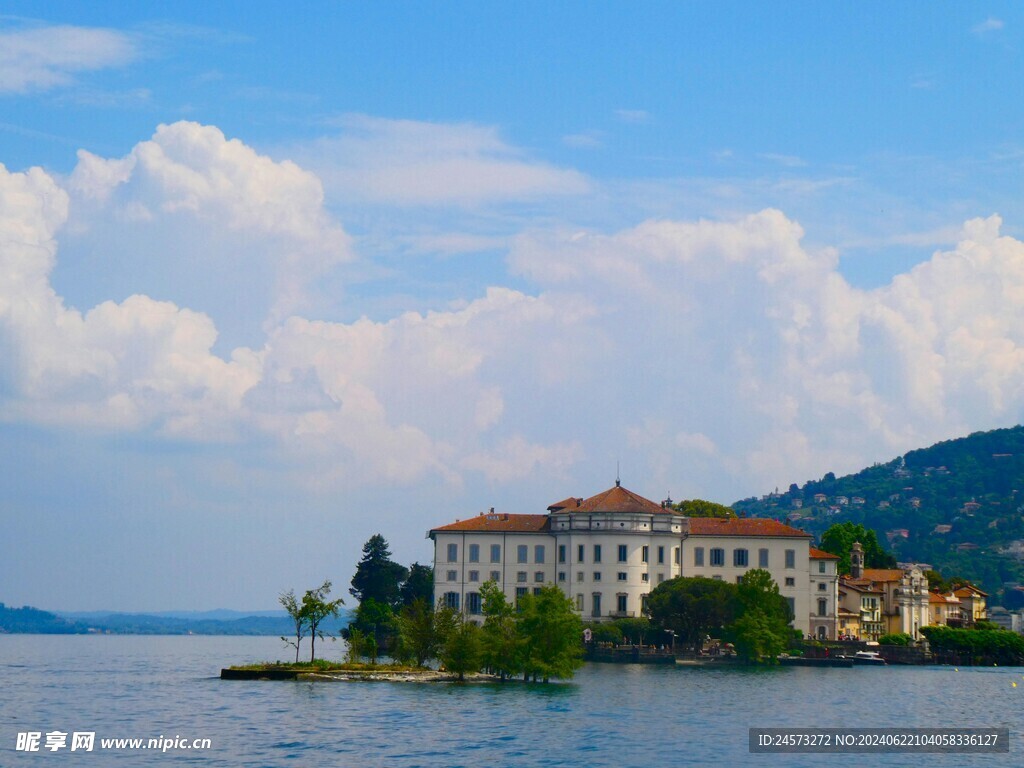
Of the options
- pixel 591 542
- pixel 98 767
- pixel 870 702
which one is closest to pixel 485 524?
pixel 591 542

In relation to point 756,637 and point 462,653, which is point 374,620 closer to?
point 756,637

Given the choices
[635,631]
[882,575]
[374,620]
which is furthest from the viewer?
[882,575]

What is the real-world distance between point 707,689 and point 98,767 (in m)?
37.8

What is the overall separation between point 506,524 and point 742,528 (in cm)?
1900

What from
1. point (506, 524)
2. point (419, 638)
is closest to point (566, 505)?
point (506, 524)

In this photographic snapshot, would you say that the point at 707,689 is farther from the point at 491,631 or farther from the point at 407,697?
the point at 407,697

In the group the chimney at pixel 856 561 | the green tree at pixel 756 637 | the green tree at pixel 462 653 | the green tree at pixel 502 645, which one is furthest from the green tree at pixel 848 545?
the green tree at pixel 462 653

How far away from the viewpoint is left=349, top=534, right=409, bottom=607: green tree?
12812 cm

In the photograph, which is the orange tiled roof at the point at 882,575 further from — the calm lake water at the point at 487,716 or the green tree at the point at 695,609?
the calm lake water at the point at 487,716

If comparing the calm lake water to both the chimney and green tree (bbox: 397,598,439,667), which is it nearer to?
green tree (bbox: 397,598,439,667)

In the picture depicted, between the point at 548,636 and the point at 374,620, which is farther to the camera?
the point at 374,620

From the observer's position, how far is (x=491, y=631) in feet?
228

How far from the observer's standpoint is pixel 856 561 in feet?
443

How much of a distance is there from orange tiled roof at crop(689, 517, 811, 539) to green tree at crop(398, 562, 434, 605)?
81.8ft
